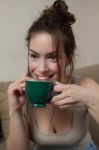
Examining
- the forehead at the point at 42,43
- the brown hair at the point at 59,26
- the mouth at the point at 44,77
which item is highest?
the brown hair at the point at 59,26

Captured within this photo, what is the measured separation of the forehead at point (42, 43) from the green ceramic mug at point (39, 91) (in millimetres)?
237

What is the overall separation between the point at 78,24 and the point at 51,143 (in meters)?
0.97

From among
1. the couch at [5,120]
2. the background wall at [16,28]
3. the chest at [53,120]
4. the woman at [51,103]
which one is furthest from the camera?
the background wall at [16,28]

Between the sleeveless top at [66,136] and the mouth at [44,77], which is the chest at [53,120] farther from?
the mouth at [44,77]

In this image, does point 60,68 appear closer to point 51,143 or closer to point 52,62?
point 52,62

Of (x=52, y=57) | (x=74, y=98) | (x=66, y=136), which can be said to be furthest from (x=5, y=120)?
(x=74, y=98)

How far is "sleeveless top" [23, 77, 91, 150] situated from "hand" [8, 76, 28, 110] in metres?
0.15

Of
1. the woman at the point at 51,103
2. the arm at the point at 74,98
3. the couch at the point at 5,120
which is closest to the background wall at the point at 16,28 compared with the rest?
the couch at the point at 5,120

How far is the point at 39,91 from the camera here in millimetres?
834

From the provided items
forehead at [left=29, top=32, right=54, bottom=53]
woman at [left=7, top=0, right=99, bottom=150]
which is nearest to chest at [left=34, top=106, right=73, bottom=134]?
woman at [left=7, top=0, right=99, bottom=150]

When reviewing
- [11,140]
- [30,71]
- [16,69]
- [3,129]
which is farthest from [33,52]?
[16,69]

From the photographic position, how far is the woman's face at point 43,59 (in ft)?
3.41

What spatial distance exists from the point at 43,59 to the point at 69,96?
0.22 metres

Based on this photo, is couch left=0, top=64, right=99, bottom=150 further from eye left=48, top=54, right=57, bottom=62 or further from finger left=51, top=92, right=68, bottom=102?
finger left=51, top=92, right=68, bottom=102
